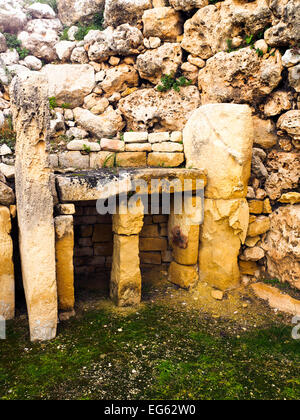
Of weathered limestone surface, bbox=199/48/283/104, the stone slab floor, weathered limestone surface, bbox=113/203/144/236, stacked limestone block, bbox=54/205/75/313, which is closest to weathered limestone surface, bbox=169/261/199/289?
the stone slab floor

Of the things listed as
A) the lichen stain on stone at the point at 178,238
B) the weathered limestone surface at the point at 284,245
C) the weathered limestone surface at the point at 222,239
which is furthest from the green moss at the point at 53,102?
the weathered limestone surface at the point at 284,245

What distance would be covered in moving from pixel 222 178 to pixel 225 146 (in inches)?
19.1

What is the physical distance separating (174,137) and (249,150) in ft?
4.31

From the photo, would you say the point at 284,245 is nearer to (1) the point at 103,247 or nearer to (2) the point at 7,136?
(1) the point at 103,247

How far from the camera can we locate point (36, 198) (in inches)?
145

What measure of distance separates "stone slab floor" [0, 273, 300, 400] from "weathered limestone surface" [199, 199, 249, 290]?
43cm

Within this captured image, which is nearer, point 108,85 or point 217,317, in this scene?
point 217,317

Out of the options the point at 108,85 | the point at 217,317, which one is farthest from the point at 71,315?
the point at 108,85

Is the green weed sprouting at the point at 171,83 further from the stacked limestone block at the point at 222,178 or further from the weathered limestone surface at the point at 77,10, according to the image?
the weathered limestone surface at the point at 77,10

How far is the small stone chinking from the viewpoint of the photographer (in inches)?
206

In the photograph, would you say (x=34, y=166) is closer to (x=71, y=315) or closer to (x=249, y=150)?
(x=71, y=315)

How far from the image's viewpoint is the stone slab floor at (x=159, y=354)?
128 inches

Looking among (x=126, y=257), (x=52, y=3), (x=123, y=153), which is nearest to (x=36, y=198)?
(x=126, y=257)

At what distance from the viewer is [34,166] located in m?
3.59
